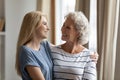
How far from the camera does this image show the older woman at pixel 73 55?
1.97 m

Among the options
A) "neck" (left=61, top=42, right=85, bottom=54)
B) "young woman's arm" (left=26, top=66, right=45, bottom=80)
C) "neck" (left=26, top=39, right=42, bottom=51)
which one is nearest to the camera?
"young woman's arm" (left=26, top=66, right=45, bottom=80)

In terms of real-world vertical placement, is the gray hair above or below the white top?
above

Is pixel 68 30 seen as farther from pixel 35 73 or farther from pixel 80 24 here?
pixel 35 73

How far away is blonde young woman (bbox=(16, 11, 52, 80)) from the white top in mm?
65

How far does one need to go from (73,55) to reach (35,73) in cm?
38

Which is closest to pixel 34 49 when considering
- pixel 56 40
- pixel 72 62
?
pixel 72 62

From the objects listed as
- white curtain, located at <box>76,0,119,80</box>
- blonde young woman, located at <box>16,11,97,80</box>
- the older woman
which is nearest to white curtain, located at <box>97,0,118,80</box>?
white curtain, located at <box>76,0,119,80</box>

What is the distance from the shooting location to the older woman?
1.97m

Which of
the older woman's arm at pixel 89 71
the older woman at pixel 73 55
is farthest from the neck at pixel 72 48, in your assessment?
the older woman's arm at pixel 89 71

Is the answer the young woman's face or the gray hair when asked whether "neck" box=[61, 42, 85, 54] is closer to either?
the gray hair

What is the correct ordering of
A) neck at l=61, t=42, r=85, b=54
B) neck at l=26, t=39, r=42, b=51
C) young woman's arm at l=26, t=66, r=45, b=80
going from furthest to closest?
neck at l=61, t=42, r=85, b=54 → neck at l=26, t=39, r=42, b=51 → young woman's arm at l=26, t=66, r=45, b=80

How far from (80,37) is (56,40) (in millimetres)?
1223

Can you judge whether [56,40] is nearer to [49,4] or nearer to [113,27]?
[49,4]

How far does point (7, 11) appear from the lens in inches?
135
